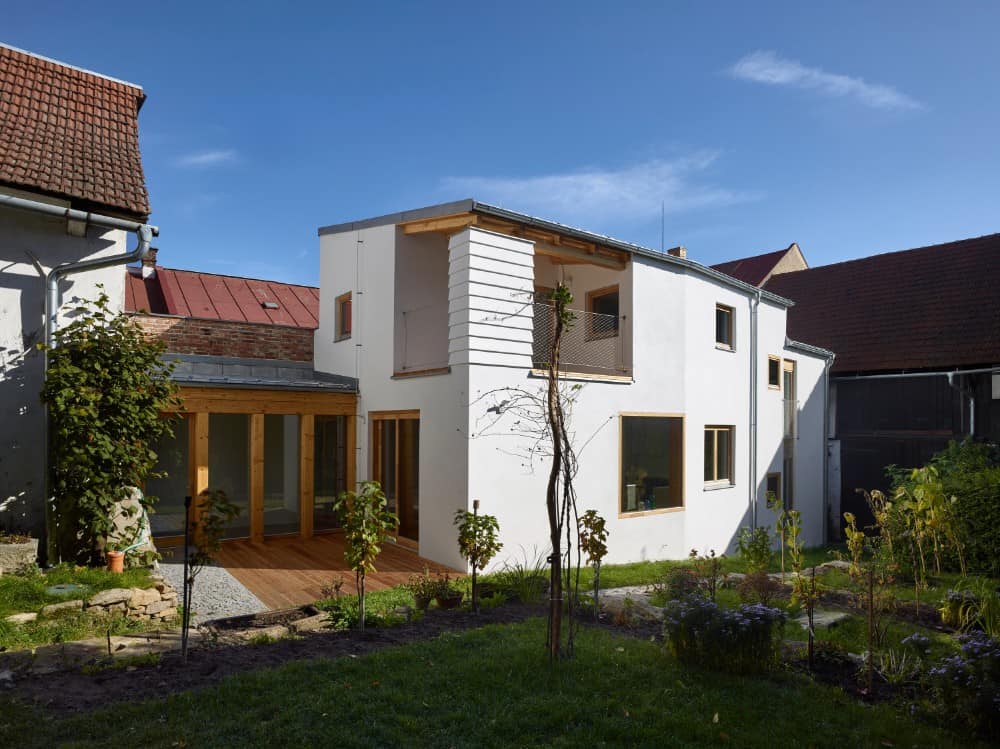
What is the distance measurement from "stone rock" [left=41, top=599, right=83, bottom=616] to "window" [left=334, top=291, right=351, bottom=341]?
7.32 metres

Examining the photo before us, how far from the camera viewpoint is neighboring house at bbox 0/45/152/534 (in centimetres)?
775

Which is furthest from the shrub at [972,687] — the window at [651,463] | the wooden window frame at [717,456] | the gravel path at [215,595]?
the wooden window frame at [717,456]

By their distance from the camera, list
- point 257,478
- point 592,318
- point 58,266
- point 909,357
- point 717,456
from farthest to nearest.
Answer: point 909,357 < point 717,456 < point 592,318 < point 257,478 < point 58,266

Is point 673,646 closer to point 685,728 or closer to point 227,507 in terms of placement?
point 685,728

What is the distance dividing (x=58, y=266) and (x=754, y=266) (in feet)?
77.3

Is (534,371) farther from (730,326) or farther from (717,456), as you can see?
(730,326)

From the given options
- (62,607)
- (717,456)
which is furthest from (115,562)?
(717,456)

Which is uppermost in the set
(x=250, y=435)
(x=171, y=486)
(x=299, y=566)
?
(x=250, y=435)

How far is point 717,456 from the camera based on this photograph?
13.8 m

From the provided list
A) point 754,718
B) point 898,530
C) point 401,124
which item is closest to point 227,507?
point 754,718

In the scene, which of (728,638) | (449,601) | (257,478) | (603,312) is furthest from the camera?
(603,312)

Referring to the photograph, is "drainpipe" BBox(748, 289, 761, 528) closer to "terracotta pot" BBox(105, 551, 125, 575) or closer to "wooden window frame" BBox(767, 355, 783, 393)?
"wooden window frame" BBox(767, 355, 783, 393)

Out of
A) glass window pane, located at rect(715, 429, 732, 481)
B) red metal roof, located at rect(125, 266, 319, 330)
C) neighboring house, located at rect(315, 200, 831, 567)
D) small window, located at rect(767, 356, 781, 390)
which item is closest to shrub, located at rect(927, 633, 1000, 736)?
neighboring house, located at rect(315, 200, 831, 567)

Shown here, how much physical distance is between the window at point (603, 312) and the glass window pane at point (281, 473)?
583 cm
